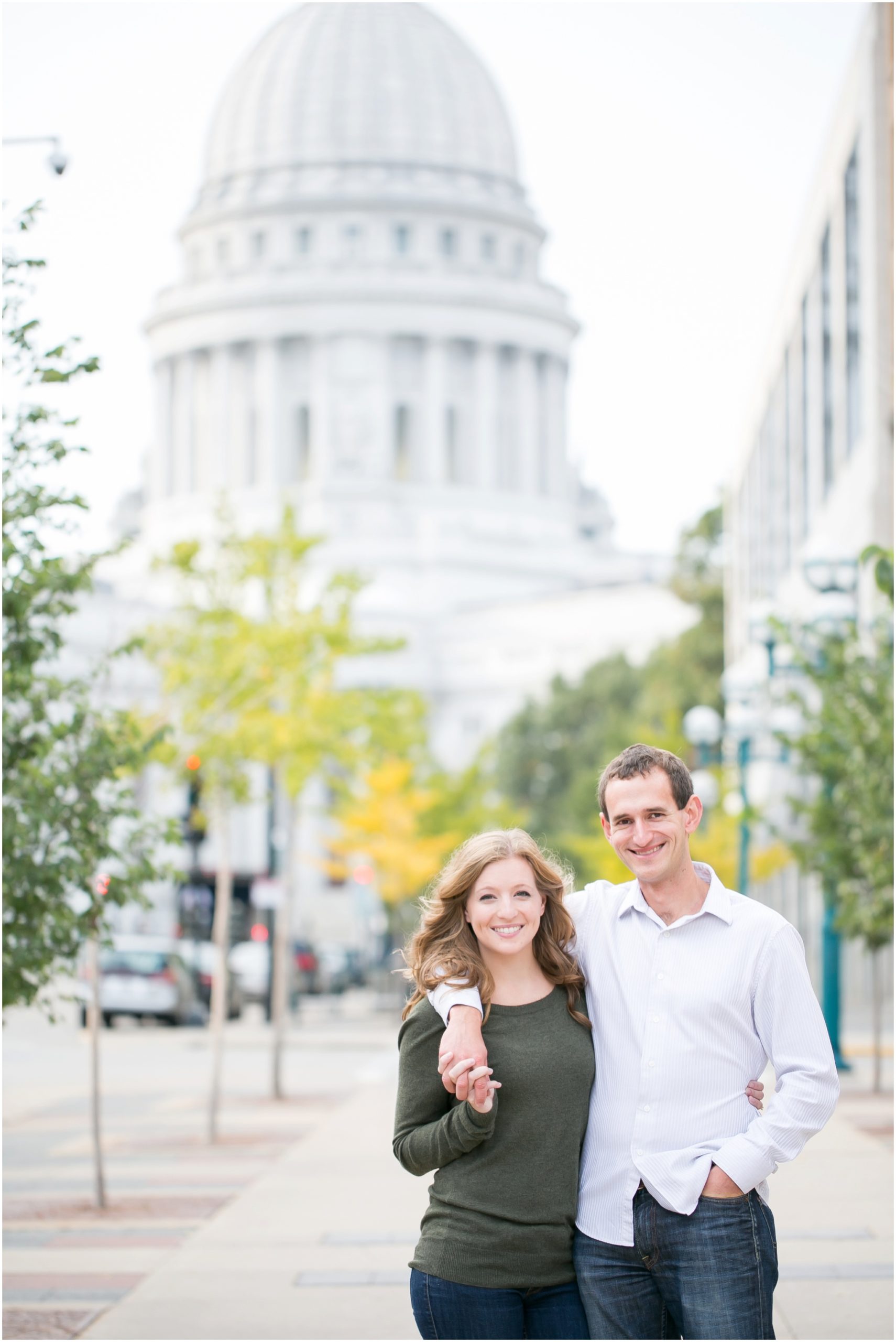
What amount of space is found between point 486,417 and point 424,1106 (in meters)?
112

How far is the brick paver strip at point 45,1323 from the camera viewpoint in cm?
827

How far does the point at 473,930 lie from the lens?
4.87 meters

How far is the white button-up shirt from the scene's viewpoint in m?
4.61

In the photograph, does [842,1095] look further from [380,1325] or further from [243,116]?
[243,116]

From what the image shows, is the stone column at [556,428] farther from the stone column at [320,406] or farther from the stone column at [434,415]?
the stone column at [320,406]

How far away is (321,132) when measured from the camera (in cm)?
12044

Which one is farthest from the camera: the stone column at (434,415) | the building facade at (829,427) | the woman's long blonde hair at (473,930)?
the stone column at (434,415)

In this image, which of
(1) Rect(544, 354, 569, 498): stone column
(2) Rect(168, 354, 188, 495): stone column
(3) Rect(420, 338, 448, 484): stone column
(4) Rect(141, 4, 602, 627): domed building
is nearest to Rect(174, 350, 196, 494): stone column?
(2) Rect(168, 354, 188, 495): stone column

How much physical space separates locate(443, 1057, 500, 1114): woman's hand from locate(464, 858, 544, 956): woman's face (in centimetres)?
31

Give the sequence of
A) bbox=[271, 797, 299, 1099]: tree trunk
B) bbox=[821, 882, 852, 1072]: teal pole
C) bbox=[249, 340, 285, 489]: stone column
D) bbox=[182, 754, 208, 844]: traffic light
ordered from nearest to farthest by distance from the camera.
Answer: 1. bbox=[271, 797, 299, 1099]: tree trunk
2. bbox=[182, 754, 208, 844]: traffic light
3. bbox=[821, 882, 852, 1072]: teal pole
4. bbox=[249, 340, 285, 489]: stone column

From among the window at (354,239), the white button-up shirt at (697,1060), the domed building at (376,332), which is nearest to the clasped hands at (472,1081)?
the white button-up shirt at (697,1060)

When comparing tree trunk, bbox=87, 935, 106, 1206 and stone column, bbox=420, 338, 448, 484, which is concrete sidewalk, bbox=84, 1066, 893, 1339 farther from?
stone column, bbox=420, 338, 448, 484

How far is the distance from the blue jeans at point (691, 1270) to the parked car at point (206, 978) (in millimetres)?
30141

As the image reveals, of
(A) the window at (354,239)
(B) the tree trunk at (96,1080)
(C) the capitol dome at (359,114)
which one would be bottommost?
(B) the tree trunk at (96,1080)
